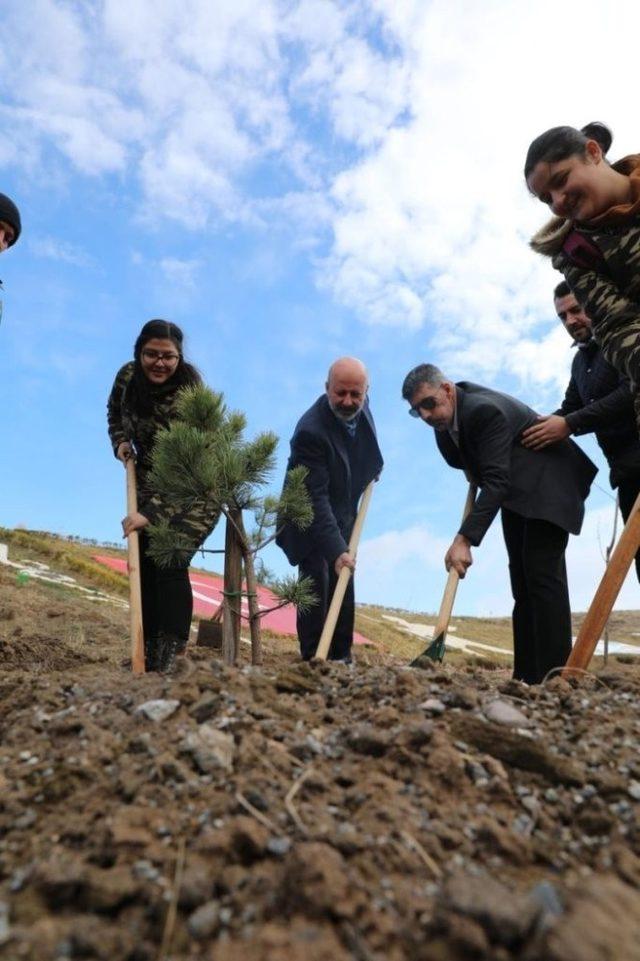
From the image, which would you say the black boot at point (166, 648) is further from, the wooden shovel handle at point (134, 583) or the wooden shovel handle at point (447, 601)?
the wooden shovel handle at point (447, 601)

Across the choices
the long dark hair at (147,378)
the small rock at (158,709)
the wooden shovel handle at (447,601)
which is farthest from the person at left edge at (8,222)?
the wooden shovel handle at (447,601)

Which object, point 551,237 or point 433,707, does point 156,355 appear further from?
point 433,707

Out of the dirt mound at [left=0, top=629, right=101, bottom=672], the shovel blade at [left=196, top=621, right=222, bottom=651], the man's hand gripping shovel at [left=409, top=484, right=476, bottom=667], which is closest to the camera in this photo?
the man's hand gripping shovel at [left=409, top=484, right=476, bottom=667]

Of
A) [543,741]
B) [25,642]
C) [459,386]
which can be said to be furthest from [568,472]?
[25,642]

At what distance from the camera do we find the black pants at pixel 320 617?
3873 mm

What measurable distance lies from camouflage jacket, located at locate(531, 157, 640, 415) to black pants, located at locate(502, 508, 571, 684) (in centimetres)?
83

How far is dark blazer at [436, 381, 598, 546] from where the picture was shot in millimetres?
2961

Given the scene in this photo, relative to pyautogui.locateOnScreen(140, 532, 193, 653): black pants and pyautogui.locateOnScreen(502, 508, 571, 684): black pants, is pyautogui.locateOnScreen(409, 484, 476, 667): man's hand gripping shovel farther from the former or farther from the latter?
pyautogui.locateOnScreen(140, 532, 193, 653): black pants

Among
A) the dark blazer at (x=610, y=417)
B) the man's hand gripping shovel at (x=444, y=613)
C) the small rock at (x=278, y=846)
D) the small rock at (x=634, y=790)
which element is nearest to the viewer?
the small rock at (x=278, y=846)

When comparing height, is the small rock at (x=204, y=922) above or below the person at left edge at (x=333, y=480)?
below

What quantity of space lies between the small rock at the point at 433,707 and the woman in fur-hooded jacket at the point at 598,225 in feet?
4.33

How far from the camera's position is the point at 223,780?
51.6 inches

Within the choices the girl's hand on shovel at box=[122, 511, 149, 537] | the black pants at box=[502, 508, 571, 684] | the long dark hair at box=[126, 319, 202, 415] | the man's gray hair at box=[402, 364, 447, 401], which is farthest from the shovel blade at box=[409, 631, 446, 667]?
the long dark hair at box=[126, 319, 202, 415]

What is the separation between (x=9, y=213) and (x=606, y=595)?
311 centimetres
